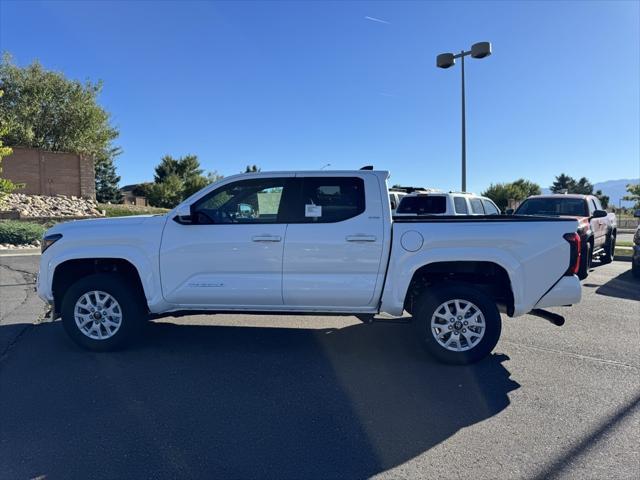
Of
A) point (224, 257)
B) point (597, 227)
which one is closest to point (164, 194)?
point (597, 227)

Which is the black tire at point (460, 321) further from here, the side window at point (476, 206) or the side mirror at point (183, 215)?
the side window at point (476, 206)

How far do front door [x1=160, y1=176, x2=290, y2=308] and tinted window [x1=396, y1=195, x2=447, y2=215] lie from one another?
676cm

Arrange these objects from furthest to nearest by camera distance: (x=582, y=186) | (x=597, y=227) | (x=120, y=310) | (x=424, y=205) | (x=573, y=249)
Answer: (x=582, y=186), (x=424, y=205), (x=597, y=227), (x=120, y=310), (x=573, y=249)

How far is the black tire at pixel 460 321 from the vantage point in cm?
458

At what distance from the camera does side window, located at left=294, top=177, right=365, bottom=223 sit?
15.7ft

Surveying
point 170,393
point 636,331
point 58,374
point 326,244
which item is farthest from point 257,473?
point 636,331

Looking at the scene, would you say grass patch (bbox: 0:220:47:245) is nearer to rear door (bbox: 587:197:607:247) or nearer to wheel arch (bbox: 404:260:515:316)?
wheel arch (bbox: 404:260:515:316)

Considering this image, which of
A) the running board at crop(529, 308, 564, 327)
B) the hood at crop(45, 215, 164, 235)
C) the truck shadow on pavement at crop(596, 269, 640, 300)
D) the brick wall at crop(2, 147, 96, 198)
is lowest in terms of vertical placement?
the truck shadow on pavement at crop(596, 269, 640, 300)

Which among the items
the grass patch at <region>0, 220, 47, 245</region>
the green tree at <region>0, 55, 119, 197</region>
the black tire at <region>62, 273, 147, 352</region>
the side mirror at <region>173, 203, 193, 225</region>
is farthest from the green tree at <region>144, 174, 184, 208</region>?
the side mirror at <region>173, 203, 193, 225</region>

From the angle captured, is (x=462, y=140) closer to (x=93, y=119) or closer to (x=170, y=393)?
(x=170, y=393)

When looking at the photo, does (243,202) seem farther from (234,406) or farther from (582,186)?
(582,186)

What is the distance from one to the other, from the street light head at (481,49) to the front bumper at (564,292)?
38.5 feet

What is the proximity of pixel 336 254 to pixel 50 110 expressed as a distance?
2781cm

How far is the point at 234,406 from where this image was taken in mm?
3750
